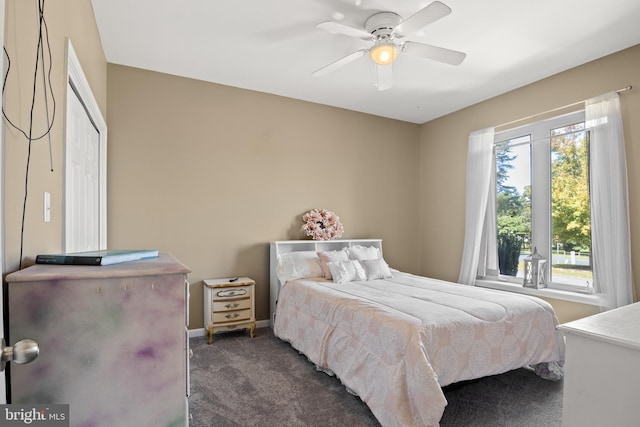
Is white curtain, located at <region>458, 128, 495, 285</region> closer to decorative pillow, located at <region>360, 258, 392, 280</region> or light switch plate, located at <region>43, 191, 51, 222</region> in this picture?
decorative pillow, located at <region>360, 258, 392, 280</region>

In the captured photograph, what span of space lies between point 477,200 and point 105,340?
4.00 meters

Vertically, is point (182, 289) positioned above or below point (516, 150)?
below

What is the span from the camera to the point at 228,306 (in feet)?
11.5

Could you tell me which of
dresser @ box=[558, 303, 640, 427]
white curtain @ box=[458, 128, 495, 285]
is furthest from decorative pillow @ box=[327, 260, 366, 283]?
dresser @ box=[558, 303, 640, 427]

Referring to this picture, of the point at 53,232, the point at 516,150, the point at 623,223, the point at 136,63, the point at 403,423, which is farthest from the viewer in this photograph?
the point at 516,150

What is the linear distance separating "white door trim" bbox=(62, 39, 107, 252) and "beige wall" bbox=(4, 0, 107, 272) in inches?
2.4

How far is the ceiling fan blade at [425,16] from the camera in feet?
6.77

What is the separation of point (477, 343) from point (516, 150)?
2612mm

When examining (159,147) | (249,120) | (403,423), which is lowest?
(403,423)

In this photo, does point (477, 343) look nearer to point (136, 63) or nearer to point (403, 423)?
point (403, 423)

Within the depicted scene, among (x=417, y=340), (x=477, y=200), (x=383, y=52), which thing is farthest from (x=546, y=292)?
(x=383, y=52)

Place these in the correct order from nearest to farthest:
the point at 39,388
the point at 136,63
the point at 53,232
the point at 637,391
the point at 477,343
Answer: the point at 39,388 < the point at 637,391 < the point at 53,232 < the point at 477,343 < the point at 136,63

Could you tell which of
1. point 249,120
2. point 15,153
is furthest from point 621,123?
point 15,153

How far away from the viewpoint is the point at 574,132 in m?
3.39
